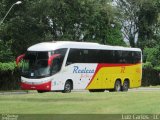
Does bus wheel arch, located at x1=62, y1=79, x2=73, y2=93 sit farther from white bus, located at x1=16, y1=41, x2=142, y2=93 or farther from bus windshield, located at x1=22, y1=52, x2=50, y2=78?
bus windshield, located at x1=22, y1=52, x2=50, y2=78

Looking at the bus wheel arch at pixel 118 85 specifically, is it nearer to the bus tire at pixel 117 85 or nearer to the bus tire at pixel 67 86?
the bus tire at pixel 117 85

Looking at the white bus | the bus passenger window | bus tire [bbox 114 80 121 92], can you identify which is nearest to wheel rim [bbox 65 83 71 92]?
the white bus

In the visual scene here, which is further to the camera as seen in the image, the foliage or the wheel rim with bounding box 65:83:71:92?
the foliage

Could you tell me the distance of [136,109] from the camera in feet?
62.4

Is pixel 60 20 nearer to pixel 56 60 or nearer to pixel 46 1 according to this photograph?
pixel 46 1

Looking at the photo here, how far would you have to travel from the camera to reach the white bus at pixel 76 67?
3903cm

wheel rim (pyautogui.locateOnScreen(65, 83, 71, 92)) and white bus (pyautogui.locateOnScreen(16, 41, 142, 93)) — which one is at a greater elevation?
white bus (pyautogui.locateOnScreen(16, 41, 142, 93))

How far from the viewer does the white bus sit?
128 feet

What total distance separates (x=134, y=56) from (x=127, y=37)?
52.1 m

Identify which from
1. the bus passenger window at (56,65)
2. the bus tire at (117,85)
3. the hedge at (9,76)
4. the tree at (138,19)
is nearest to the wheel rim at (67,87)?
the bus passenger window at (56,65)

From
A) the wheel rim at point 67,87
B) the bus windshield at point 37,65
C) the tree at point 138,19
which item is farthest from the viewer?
the tree at point 138,19

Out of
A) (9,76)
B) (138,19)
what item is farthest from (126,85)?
(138,19)

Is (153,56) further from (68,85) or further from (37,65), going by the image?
(37,65)

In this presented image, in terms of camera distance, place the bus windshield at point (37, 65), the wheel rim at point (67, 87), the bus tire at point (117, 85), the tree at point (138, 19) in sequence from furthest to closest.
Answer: the tree at point (138, 19), the bus tire at point (117, 85), the wheel rim at point (67, 87), the bus windshield at point (37, 65)
